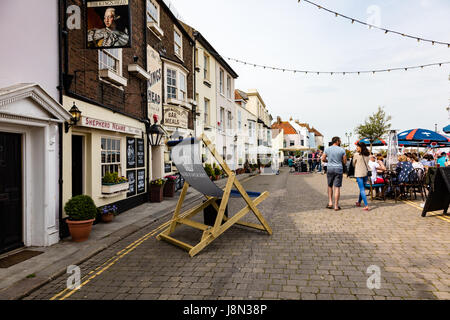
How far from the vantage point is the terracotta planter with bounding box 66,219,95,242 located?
542 centimetres

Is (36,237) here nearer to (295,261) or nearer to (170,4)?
(295,261)

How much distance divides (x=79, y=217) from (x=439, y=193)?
25.9ft

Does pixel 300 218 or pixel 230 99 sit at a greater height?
pixel 230 99

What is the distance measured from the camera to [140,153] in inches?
388

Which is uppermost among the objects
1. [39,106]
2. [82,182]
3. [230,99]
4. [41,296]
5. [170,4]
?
[170,4]

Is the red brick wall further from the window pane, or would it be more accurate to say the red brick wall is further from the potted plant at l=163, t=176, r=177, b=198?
the potted plant at l=163, t=176, r=177, b=198

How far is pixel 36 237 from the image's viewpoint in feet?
17.2

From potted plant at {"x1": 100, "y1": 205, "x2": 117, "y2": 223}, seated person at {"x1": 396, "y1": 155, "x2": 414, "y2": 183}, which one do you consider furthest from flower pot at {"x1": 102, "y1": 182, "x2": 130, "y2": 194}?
seated person at {"x1": 396, "y1": 155, "x2": 414, "y2": 183}

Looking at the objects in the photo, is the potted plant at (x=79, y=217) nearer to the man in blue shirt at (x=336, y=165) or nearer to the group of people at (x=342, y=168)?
the group of people at (x=342, y=168)

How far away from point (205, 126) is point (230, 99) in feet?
24.1

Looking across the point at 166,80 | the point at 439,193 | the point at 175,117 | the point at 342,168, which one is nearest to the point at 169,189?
the point at 175,117

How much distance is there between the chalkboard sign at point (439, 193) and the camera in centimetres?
633

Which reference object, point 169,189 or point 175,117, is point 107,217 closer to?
point 169,189
